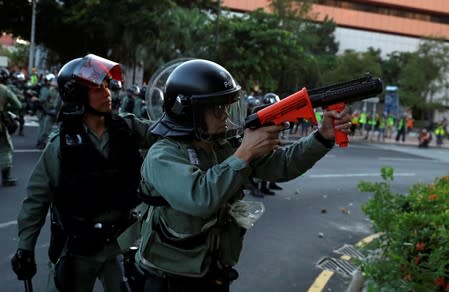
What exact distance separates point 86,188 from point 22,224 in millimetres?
383

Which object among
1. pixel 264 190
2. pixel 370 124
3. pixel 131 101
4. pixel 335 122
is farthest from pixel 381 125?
pixel 335 122

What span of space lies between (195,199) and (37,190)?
121 centimetres

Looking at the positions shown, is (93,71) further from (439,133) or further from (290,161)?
(439,133)

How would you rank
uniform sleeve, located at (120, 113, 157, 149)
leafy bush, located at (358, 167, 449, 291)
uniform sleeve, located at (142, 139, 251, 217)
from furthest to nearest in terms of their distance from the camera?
leafy bush, located at (358, 167, 449, 291) → uniform sleeve, located at (120, 113, 157, 149) → uniform sleeve, located at (142, 139, 251, 217)

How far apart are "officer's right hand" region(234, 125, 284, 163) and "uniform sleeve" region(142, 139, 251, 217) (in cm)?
3

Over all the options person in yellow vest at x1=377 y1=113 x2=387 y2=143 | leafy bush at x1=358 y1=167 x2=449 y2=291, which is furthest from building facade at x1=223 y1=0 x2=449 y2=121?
leafy bush at x1=358 y1=167 x2=449 y2=291

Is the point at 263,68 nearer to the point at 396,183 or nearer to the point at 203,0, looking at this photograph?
the point at 203,0

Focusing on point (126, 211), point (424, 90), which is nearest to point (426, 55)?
point (424, 90)

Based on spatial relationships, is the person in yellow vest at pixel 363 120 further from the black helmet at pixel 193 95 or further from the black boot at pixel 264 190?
the black helmet at pixel 193 95

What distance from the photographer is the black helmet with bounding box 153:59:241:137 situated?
196 cm

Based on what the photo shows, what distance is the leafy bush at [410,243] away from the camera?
3068 millimetres

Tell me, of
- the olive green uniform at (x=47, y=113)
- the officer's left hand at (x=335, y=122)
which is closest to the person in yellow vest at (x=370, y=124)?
the olive green uniform at (x=47, y=113)

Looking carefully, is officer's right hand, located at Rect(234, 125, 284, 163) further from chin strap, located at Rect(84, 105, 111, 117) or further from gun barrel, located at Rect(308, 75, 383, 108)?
chin strap, located at Rect(84, 105, 111, 117)

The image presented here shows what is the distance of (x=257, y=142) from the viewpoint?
1808mm
